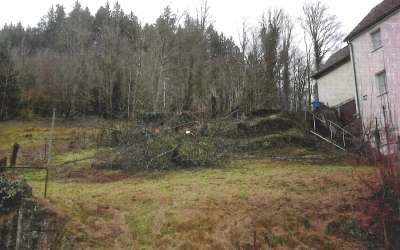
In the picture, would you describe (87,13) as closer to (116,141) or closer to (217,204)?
(116,141)

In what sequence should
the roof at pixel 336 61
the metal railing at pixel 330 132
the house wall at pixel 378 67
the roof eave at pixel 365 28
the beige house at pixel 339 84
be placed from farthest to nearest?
the roof at pixel 336 61
the beige house at pixel 339 84
the metal railing at pixel 330 132
the roof eave at pixel 365 28
the house wall at pixel 378 67

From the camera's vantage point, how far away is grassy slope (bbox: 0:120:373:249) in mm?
8500

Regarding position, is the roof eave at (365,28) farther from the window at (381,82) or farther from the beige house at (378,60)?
the window at (381,82)

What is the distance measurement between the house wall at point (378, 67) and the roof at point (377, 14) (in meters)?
0.22

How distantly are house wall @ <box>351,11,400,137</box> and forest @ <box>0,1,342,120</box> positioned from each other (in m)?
7.95

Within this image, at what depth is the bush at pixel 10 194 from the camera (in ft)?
27.6

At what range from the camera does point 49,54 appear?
157 ft

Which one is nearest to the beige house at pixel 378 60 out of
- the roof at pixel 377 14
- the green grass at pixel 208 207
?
the roof at pixel 377 14

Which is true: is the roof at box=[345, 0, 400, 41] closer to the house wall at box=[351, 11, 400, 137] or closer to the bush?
the house wall at box=[351, 11, 400, 137]

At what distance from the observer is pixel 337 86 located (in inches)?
1014

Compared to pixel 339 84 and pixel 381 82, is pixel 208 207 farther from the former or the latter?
pixel 339 84

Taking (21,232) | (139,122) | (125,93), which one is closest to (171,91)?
(125,93)

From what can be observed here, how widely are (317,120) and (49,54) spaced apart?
3670 cm

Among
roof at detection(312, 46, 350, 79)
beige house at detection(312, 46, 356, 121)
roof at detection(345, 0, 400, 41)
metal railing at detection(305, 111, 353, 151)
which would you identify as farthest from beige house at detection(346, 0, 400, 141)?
roof at detection(312, 46, 350, 79)
